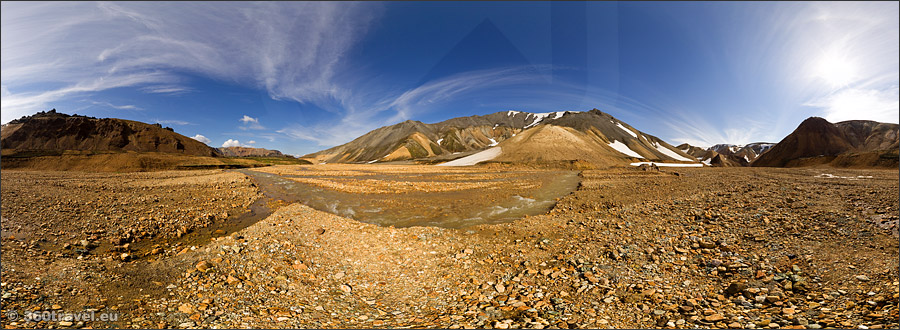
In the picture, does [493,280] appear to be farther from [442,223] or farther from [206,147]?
[206,147]

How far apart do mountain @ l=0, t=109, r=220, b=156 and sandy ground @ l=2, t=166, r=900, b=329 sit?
5051 inches

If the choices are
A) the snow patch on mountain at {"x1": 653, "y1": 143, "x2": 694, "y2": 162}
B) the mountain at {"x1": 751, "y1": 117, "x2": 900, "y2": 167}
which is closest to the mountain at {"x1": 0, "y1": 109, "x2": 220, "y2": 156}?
the mountain at {"x1": 751, "y1": 117, "x2": 900, "y2": 167}

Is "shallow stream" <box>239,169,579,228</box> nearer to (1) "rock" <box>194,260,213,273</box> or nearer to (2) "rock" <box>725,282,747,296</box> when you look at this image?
(1) "rock" <box>194,260,213,273</box>

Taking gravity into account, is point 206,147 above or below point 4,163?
above

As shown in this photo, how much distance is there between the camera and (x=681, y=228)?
1047cm

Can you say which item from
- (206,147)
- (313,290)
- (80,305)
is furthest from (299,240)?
(206,147)

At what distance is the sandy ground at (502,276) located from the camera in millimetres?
5160

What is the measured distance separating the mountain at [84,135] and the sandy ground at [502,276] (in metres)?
128

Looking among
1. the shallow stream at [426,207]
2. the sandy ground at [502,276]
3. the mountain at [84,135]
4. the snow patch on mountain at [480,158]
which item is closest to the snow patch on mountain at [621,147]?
the snow patch on mountain at [480,158]

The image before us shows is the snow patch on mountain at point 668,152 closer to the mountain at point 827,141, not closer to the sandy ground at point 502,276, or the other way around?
the mountain at point 827,141

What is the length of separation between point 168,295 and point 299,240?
13.3 feet

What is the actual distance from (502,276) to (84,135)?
157596 millimetres

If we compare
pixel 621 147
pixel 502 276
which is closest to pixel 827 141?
pixel 621 147

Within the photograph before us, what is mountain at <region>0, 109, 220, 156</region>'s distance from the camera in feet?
269
